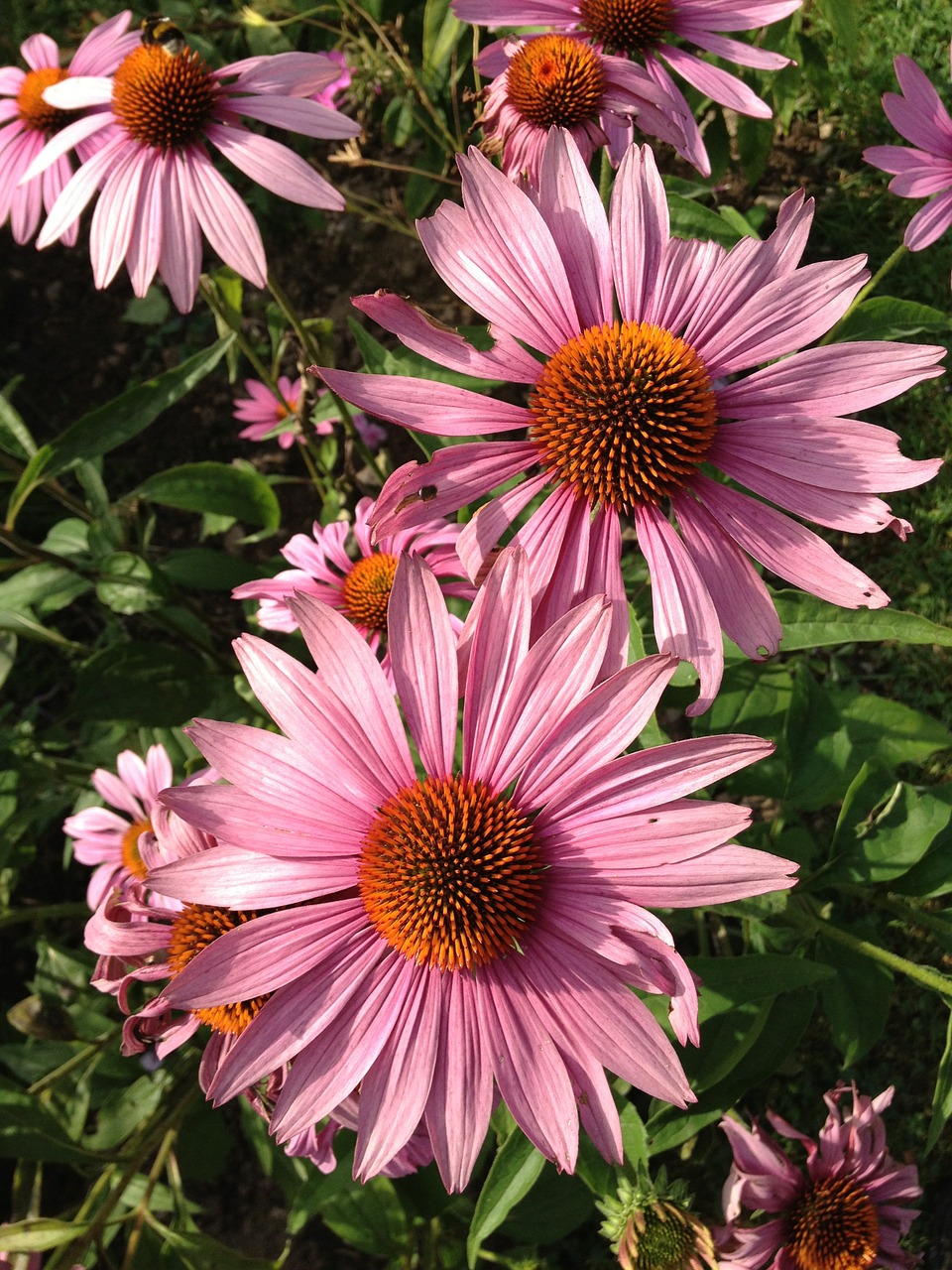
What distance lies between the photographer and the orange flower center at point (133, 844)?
5.75ft

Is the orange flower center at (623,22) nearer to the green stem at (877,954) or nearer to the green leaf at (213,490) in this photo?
the green leaf at (213,490)

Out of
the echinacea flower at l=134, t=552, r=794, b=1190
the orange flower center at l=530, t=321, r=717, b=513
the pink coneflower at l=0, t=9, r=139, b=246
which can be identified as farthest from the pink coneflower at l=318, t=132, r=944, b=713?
the pink coneflower at l=0, t=9, r=139, b=246

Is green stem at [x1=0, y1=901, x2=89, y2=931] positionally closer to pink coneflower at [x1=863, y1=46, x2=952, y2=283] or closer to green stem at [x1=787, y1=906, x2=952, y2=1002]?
green stem at [x1=787, y1=906, x2=952, y2=1002]

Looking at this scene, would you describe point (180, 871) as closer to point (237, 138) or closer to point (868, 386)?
point (868, 386)

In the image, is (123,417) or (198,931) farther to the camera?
(123,417)

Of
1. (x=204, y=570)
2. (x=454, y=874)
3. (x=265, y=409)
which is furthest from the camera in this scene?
(x=265, y=409)

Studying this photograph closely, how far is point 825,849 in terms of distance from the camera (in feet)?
6.64

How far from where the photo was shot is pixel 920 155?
65.0 inches

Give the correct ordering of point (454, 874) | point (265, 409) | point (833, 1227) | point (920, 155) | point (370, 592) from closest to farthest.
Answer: point (454, 874) → point (833, 1227) → point (370, 592) → point (920, 155) → point (265, 409)

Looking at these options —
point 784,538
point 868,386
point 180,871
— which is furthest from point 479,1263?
point 868,386

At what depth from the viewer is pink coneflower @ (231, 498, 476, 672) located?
4.86 ft

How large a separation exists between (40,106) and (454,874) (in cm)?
176

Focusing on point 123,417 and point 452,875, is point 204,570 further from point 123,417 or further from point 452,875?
point 452,875

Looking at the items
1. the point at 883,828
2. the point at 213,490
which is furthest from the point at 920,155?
the point at 213,490
